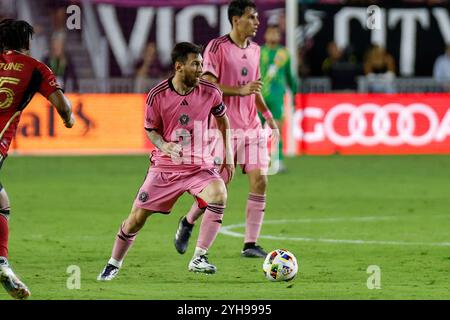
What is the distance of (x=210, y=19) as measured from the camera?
28188 mm

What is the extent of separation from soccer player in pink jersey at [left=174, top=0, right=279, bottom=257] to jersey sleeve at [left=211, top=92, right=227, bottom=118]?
1.15m

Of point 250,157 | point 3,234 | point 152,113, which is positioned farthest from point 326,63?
point 3,234

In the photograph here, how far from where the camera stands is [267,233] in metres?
13.5

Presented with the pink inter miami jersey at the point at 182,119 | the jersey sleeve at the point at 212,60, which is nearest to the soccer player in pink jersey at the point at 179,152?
the pink inter miami jersey at the point at 182,119

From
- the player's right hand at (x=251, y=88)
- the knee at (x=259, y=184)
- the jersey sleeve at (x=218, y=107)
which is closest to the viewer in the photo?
the jersey sleeve at (x=218, y=107)

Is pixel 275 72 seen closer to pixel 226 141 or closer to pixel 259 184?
pixel 259 184

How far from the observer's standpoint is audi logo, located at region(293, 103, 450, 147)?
24141 mm

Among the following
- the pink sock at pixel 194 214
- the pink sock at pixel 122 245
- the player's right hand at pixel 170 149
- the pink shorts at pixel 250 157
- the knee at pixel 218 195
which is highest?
the player's right hand at pixel 170 149

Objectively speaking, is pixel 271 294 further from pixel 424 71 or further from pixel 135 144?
pixel 424 71

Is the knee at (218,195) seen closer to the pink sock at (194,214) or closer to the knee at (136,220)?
the knee at (136,220)

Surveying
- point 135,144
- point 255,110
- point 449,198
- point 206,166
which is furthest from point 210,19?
point 206,166

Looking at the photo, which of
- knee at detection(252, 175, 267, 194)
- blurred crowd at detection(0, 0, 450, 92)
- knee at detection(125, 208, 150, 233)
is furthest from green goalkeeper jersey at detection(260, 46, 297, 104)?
knee at detection(125, 208, 150, 233)

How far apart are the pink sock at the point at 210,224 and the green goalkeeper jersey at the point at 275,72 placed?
8.47 m

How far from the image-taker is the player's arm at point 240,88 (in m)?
11.7
